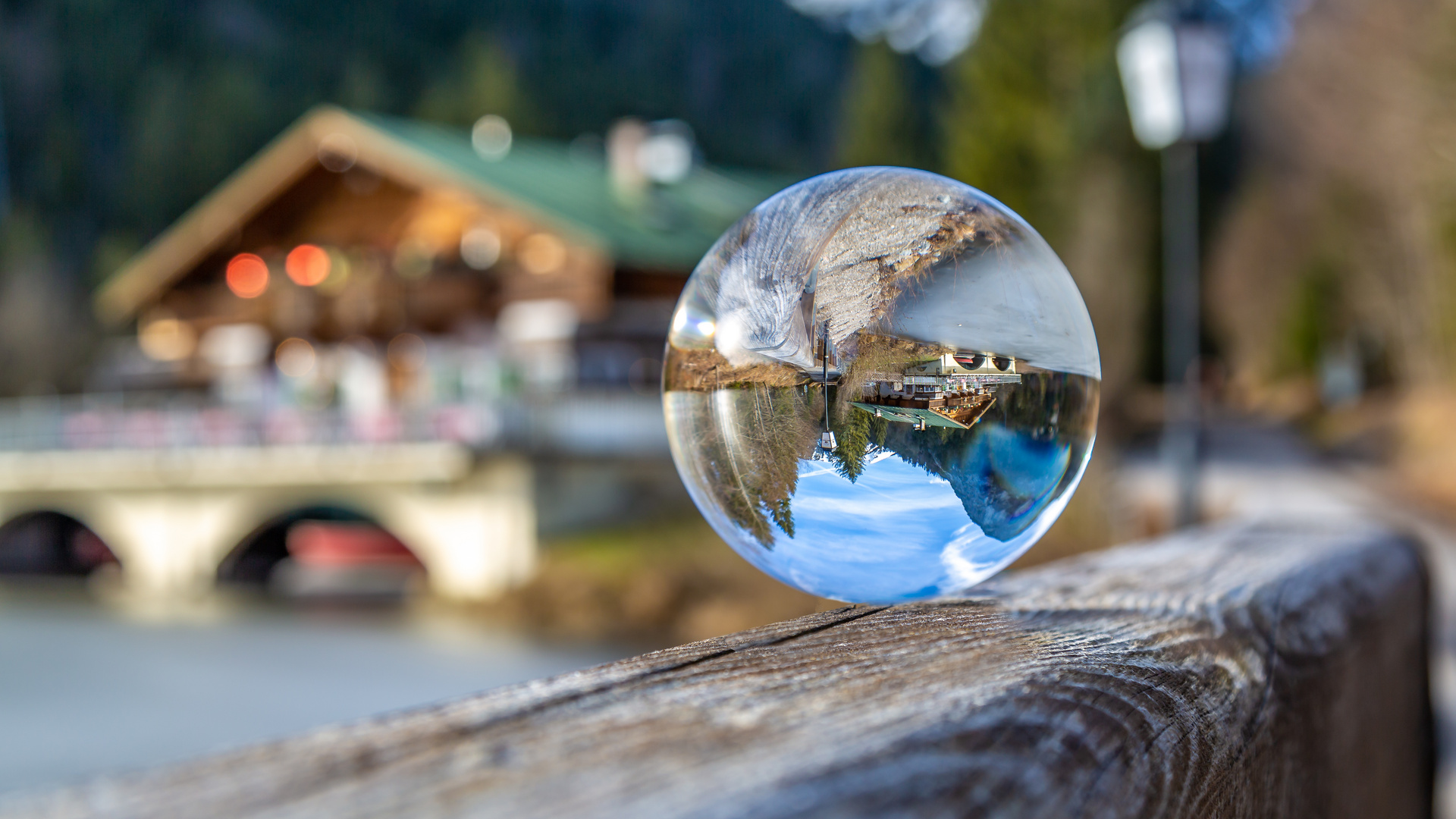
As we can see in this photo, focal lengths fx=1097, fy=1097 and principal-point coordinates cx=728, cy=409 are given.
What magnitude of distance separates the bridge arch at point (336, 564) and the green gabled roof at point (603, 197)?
6.62 meters

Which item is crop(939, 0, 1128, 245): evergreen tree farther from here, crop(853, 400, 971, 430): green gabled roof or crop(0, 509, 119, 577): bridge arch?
crop(853, 400, 971, 430): green gabled roof

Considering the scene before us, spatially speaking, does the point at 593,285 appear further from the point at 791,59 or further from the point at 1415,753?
the point at 791,59

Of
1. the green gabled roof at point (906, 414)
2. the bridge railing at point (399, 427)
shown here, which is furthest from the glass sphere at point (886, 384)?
the bridge railing at point (399, 427)

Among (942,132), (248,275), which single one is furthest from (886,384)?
(942,132)

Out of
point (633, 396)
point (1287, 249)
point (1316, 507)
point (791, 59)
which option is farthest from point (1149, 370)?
point (791, 59)

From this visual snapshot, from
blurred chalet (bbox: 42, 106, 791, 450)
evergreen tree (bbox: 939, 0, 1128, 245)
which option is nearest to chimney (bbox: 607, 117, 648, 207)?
blurred chalet (bbox: 42, 106, 791, 450)

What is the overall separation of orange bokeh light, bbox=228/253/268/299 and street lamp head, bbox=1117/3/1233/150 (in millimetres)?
19513

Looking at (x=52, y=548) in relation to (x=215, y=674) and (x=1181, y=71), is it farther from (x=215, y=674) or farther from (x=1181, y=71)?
(x=1181, y=71)

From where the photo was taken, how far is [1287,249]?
37969 millimetres

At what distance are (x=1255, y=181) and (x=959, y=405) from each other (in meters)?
46.6

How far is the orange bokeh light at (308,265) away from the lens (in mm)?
21469

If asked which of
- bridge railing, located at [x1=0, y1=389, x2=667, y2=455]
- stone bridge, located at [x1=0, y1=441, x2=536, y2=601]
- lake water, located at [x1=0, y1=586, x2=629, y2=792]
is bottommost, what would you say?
lake water, located at [x1=0, y1=586, x2=629, y2=792]

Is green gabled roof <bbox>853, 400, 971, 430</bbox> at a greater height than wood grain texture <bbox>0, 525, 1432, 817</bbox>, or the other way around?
green gabled roof <bbox>853, 400, 971, 430</bbox>

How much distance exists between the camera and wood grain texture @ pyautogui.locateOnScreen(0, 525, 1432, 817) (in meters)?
0.71
